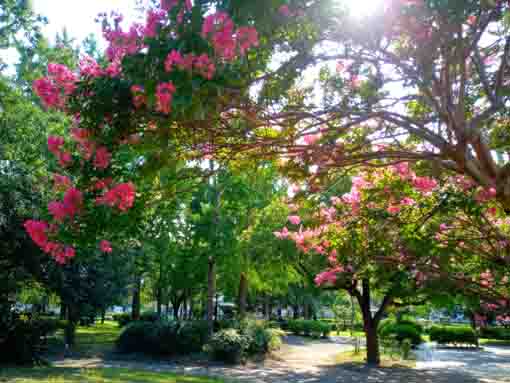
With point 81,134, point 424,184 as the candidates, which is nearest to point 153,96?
point 81,134

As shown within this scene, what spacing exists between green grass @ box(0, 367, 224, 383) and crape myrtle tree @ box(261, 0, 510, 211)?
7129mm

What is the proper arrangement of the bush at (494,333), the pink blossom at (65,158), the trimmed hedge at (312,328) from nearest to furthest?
1. the pink blossom at (65,158)
2. the trimmed hedge at (312,328)
3. the bush at (494,333)

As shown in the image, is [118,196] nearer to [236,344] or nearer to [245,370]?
[245,370]

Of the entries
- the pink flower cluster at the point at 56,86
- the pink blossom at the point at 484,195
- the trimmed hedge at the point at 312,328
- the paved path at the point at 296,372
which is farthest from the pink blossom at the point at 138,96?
the trimmed hedge at the point at 312,328

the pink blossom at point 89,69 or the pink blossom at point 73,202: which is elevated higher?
the pink blossom at point 89,69

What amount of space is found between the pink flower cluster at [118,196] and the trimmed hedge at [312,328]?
30.7 meters

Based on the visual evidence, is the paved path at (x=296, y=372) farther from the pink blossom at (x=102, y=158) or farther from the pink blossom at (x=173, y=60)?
the pink blossom at (x=173, y=60)

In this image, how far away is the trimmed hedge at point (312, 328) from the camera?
33469 mm

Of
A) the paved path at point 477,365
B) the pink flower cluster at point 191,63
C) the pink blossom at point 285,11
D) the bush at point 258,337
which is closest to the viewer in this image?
the pink flower cluster at point 191,63

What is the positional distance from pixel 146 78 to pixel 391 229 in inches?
186

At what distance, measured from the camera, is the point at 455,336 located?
95.8ft

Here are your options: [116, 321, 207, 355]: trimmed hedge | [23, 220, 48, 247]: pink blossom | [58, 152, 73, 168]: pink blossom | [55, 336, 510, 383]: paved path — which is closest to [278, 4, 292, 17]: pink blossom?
[58, 152, 73, 168]: pink blossom

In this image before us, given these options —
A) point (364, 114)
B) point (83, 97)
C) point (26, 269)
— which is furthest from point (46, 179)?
point (364, 114)

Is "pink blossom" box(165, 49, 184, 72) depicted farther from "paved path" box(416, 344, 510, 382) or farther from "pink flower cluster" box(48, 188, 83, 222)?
"paved path" box(416, 344, 510, 382)
